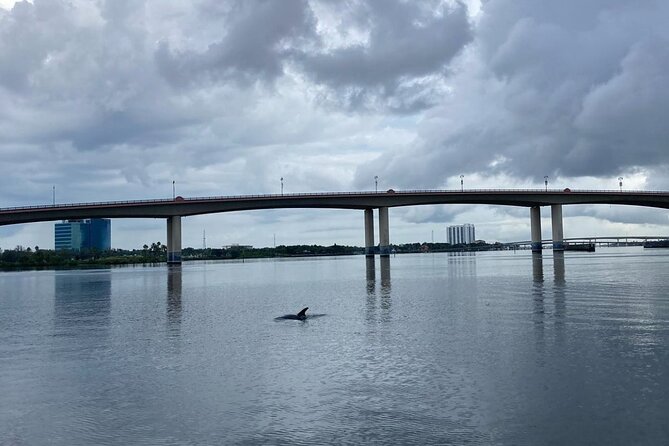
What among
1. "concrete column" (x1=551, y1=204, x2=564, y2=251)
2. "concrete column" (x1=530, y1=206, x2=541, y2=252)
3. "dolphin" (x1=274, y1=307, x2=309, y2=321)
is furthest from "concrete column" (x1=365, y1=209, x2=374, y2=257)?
"dolphin" (x1=274, y1=307, x2=309, y2=321)

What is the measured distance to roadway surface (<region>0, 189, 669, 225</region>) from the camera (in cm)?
12106

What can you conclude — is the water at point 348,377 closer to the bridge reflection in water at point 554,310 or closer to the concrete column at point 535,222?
the bridge reflection in water at point 554,310

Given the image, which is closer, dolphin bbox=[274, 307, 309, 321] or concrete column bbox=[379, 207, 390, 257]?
dolphin bbox=[274, 307, 309, 321]

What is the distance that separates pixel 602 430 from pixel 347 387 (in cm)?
641

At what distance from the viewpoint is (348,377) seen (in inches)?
681

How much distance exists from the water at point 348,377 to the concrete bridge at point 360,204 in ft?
312

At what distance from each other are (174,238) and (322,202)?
3278cm

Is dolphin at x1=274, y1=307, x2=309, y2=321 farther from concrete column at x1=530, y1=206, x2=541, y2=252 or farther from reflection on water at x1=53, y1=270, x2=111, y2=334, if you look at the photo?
concrete column at x1=530, y1=206, x2=541, y2=252

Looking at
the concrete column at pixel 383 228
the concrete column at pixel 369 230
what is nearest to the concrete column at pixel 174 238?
the concrete column at pixel 369 230

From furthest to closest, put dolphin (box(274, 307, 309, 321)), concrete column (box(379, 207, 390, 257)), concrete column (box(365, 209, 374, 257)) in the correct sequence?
concrete column (box(365, 209, 374, 257)) < concrete column (box(379, 207, 390, 257)) < dolphin (box(274, 307, 309, 321))

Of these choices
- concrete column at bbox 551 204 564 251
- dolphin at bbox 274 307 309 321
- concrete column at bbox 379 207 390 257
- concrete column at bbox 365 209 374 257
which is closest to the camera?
dolphin at bbox 274 307 309 321

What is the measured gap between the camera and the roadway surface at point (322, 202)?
4766 inches

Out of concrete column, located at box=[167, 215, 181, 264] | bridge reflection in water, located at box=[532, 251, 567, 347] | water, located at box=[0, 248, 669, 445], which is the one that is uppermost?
concrete column, located at box=[167, 215, 181, 264]

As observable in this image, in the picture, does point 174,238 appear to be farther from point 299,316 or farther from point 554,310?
point 554,310
